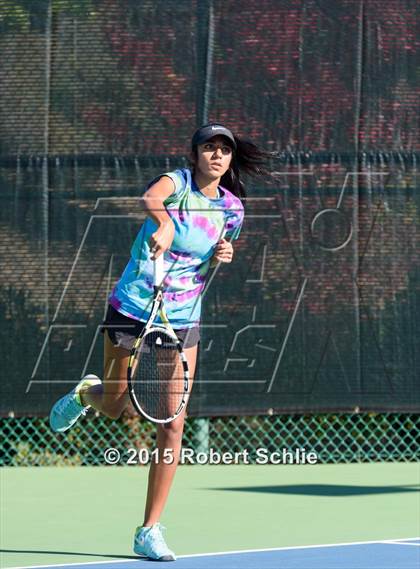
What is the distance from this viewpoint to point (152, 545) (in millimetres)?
5418

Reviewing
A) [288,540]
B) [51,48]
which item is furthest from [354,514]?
[51,48]

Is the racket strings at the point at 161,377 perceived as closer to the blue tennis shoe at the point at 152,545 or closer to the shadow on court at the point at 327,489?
the blue tennis shoe at the point at 152,545

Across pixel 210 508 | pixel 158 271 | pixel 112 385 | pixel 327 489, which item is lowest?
pixel 327 489

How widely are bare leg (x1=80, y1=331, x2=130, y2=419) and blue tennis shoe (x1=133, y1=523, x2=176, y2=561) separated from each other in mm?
479

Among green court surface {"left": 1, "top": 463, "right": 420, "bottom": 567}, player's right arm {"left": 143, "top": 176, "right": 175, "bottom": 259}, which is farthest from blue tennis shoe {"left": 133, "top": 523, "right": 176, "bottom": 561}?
player's right arm {"left": 143, "top": 176, "right": 175, "bottom": 259}

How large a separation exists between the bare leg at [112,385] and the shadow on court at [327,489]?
2.31 m

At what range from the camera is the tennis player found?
5398 millimetres

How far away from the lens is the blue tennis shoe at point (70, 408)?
19.1 feet

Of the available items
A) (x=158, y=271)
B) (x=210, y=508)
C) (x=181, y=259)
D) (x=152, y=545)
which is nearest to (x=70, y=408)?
(x=152, y=545)

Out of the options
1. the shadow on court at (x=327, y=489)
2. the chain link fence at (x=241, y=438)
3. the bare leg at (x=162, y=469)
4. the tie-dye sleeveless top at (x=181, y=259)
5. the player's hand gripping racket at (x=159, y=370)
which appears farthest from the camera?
the chain link fence at (x=241, y=438)

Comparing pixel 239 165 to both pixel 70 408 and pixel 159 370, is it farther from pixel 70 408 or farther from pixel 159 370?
pixel 70 408

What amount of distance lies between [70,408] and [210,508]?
153 centimetres

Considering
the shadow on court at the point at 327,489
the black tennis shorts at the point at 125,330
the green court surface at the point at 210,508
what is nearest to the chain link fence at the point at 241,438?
the green court surface at the point at 210,508

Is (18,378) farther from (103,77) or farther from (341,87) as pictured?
(341,87)
